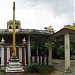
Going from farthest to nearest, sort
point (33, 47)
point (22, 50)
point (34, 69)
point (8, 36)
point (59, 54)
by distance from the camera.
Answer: point (59, 54) → point (33, 47) → point (8, 36) → point (22, 50) → point (34, 69)

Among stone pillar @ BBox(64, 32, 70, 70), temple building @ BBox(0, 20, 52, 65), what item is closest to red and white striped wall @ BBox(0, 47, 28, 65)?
temple building @ BBox(0, 20, 52, 65)

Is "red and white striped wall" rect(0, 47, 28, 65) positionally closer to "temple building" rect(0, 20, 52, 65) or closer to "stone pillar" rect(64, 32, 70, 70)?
"temple building" rect(0, 20, 52, 65)

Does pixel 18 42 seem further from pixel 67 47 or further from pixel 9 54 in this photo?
pixel 67 47

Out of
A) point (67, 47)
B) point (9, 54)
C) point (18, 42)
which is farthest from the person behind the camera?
point (18, 42)

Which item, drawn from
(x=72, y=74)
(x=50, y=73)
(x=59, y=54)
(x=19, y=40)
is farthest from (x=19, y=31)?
(x=59, y=54)

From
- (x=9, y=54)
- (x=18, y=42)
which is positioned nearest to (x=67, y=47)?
(x=9, y=54)

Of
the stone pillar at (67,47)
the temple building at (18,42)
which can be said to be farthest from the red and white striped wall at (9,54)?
the stone pillar at (67,47)

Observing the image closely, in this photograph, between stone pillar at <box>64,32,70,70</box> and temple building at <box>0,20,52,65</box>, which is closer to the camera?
stone pillar at <box>64,32,70,70</box>

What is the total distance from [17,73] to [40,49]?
21.9 meters

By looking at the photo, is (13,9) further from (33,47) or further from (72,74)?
(33,47)

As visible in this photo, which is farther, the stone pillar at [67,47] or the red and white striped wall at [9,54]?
the red and white striped wall at [9,54]

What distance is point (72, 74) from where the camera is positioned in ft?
62.4

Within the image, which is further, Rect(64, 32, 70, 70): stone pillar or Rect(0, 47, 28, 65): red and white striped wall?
Rect(0, 47, 28, 65): red and white striped wall

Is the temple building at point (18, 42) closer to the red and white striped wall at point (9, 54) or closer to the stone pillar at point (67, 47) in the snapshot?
the red and white striped wall at point (9, 54)
